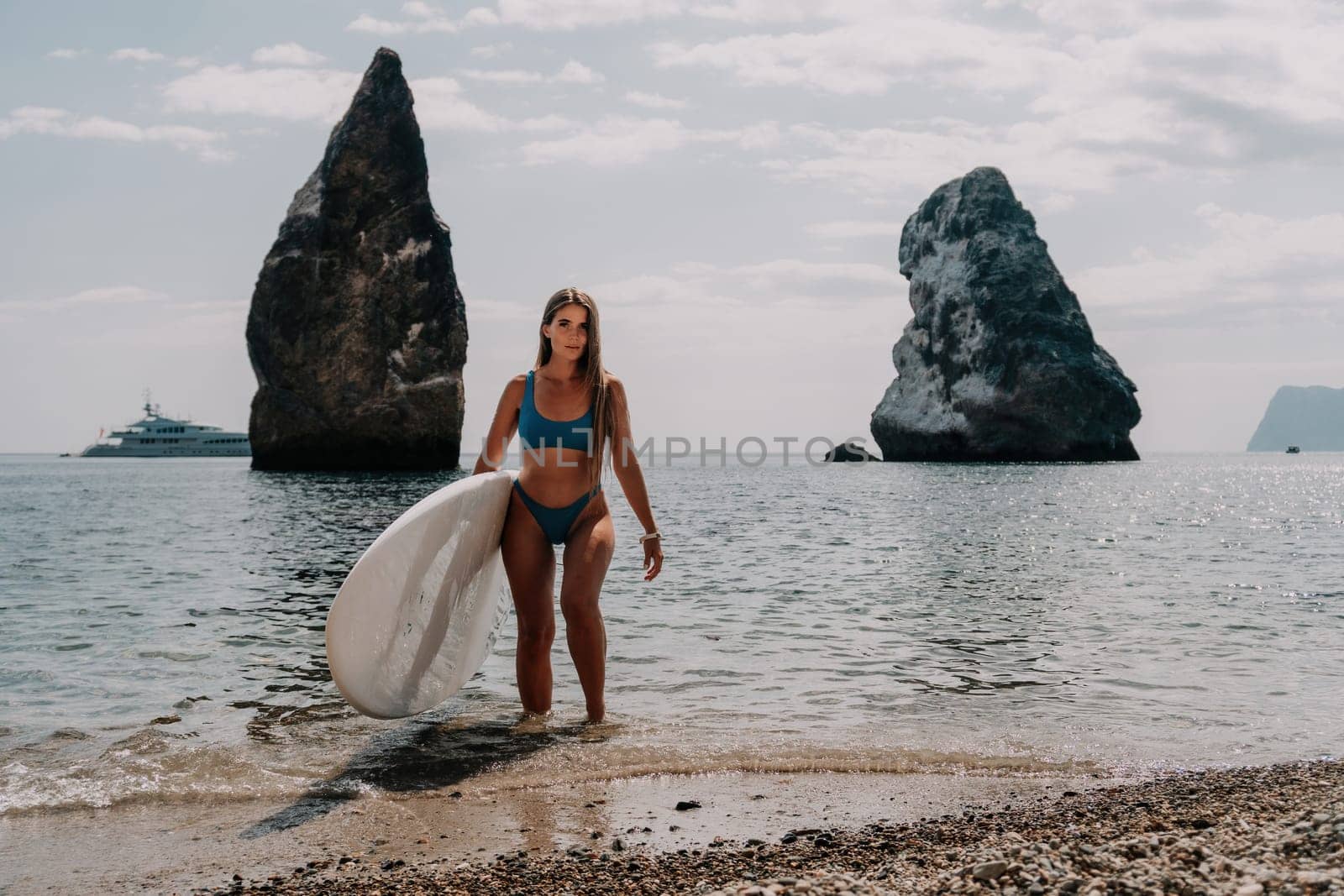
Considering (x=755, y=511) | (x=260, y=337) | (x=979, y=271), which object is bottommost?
(x=755, y=511)

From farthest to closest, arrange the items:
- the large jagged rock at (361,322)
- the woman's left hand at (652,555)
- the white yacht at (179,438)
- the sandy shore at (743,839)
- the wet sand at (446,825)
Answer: the white yacht at (179,438) < the large jagged rock at (361,322) < the woman's left hand at (652,555) < the wet sand at (446,825) < the sandy shore at (743,839)

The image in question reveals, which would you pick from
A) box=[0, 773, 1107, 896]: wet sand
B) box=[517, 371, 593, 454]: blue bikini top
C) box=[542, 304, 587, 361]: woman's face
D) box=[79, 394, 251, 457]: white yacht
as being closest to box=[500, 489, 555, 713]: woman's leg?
box=[517, 371, 593, 454]: blue bikini top

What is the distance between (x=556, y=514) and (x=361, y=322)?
55853 mm

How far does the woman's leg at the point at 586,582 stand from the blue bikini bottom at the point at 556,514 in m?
0.03

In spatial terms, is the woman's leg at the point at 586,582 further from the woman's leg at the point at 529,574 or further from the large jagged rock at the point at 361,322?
the large jagged rock at the point at 361,322

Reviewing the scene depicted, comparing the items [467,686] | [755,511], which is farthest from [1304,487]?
[467,686]

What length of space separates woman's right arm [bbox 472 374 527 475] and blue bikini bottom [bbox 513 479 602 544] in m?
0.20

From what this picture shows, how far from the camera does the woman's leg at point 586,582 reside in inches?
206

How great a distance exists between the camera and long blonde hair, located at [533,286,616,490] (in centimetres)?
525

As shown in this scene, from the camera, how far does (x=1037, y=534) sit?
21.2 m

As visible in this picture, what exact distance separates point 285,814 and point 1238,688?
Result: 231 inches

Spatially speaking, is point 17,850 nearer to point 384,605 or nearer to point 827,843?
point 384,605

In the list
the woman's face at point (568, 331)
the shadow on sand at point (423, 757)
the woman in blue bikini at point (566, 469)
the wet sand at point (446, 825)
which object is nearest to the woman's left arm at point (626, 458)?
the woman in blue bikini at point (566, 469)

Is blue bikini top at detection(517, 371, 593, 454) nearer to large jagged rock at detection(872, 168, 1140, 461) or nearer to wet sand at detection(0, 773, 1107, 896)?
wet sand at detection(0, 773, 1107, 896)
